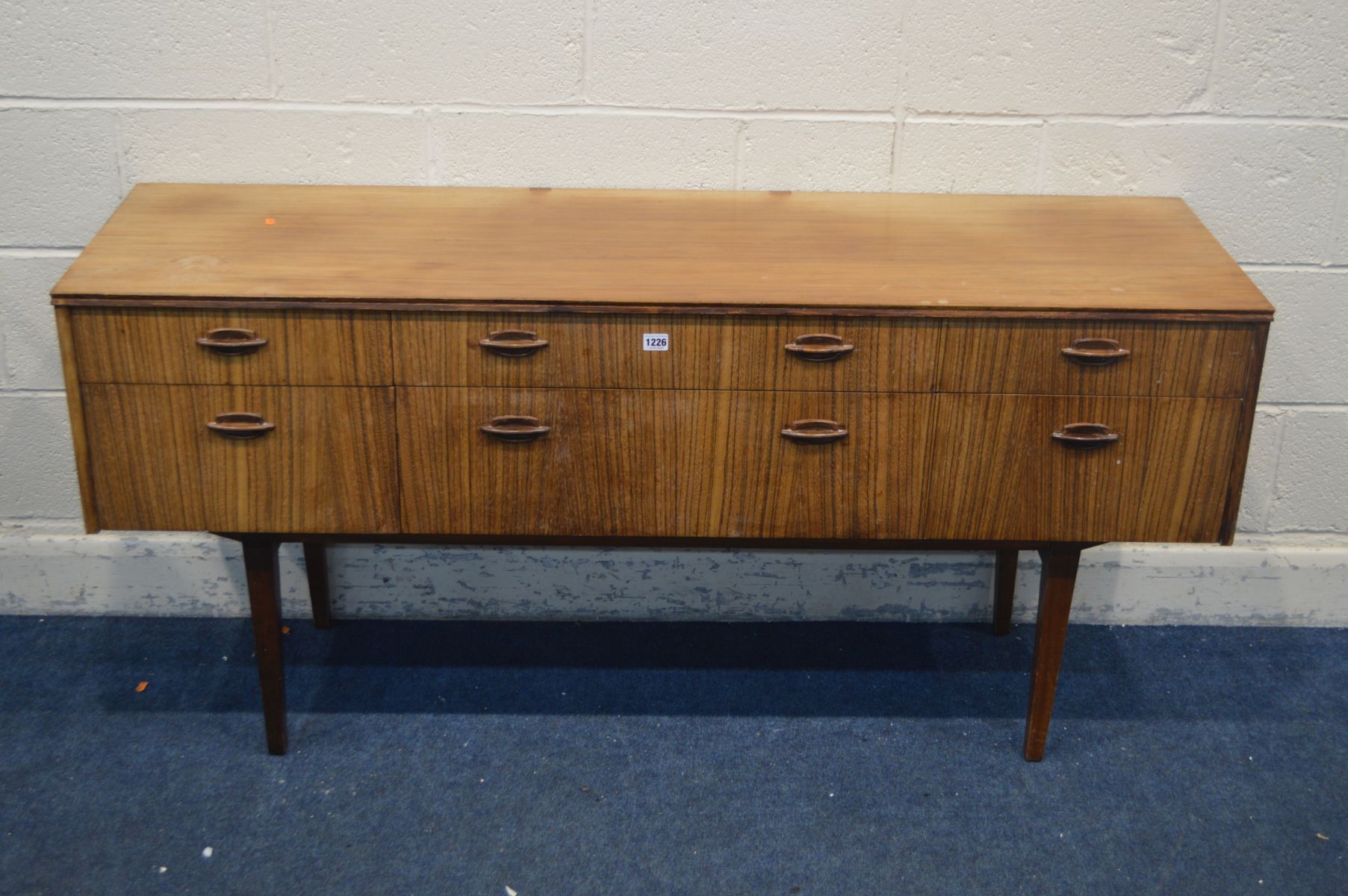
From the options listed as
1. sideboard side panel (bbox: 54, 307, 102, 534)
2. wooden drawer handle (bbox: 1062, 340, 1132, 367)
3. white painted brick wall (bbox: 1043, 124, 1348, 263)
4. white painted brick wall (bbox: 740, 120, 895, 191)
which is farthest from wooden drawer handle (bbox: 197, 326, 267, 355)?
white painted brick wall (bbox: 1043, 124, 1348, 263)

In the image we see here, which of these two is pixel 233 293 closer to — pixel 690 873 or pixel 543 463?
pixel 543 463

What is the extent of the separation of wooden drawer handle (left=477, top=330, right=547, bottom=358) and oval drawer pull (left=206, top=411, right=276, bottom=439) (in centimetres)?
32

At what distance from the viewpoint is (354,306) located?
149cm

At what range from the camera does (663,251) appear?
1.64 metres

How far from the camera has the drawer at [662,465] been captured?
154cm

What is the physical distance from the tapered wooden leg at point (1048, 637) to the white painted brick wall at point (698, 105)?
2.24 feet

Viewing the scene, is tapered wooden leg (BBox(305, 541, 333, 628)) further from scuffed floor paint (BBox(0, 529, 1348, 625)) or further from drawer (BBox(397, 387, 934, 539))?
drawer (BBox(397, 387, 934, 539))

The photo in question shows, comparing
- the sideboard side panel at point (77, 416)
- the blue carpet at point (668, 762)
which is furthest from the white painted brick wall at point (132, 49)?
the blue carpet at point (668, 762)

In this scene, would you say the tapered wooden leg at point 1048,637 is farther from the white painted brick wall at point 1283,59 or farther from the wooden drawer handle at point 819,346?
the white painted brick wall at point 1283,59

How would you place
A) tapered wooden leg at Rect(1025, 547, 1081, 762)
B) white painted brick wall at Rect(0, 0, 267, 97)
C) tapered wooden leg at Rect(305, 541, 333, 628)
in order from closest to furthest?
tapered wooden leg at Rect(1025, 547, 1081, 762) < white painted brick wall at Rect(0, 0, 267, 97) < tapered wooden leg at Rect(305, 541, 333, 628)

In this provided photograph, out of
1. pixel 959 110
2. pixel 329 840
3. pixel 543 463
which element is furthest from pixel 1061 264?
pixel 329 840

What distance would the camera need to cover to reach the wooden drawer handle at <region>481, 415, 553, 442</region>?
155cm

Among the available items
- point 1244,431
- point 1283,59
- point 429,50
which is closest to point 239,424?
point 429,50

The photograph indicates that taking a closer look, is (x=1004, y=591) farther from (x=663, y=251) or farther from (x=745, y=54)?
(x=745, y=54)
